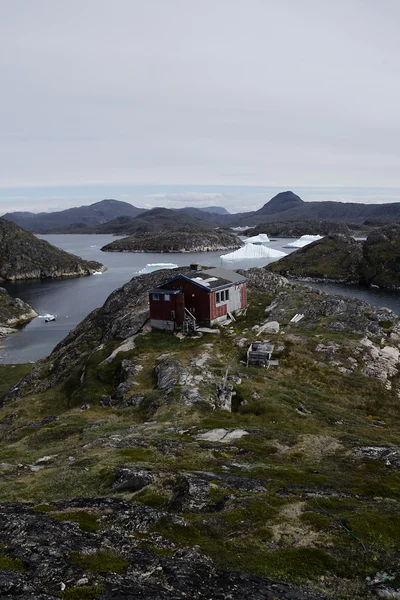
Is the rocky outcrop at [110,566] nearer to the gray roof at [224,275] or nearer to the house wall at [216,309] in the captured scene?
the house wall at [216,309]

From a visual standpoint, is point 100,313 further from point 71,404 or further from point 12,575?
point 12,575

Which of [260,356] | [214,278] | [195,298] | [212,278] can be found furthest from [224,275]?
[260,356]

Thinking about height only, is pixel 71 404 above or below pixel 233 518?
below

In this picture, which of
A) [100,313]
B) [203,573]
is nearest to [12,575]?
[203,573]

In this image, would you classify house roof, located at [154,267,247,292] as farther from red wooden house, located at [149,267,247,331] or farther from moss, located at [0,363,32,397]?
moss, located at [0,363,32,397]

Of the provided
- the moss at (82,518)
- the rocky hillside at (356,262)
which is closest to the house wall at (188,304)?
the moss at (82,518)
